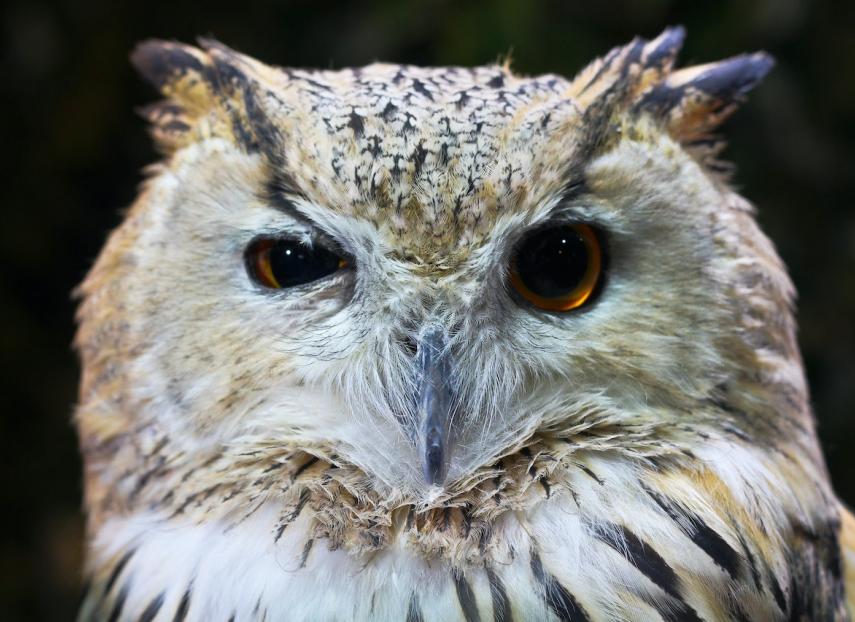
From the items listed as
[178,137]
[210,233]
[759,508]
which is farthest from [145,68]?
[759,508]

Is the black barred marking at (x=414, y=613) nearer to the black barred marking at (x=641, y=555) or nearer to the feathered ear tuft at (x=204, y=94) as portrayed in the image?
the black barred marking at (x=641, y=555)

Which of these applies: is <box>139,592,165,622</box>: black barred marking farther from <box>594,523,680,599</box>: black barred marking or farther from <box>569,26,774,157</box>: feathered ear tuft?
<box>569,26,774,157</box>: feathered ear tuft

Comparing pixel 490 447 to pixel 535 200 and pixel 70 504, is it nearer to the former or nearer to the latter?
pixel 535 200

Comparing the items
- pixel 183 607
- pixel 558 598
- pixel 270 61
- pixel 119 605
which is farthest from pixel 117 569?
pixel 270 61

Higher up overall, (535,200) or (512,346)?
(535,200)

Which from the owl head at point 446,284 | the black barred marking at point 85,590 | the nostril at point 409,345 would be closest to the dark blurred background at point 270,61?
the owl head at point 446,284
